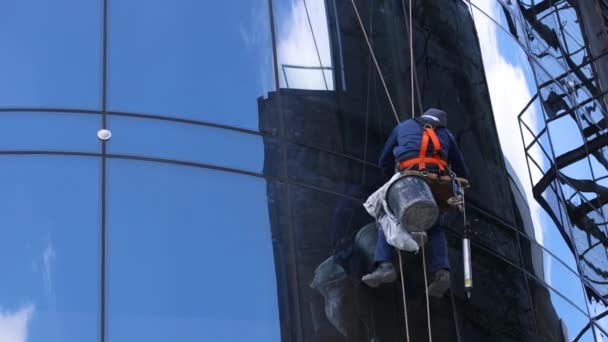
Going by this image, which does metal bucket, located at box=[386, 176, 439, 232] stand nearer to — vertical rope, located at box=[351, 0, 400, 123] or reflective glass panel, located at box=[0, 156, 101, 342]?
vertical rope, located at box=[351, 0, 400, 123]

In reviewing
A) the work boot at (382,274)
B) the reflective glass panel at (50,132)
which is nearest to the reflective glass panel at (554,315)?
the work boot at (382,274)

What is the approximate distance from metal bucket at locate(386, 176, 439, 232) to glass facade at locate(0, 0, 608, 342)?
1217mm

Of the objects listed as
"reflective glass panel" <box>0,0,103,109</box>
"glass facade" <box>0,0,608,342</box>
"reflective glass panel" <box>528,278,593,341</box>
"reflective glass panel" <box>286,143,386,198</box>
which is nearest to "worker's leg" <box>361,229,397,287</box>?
"glass facade" <box>0,0,608,342</box>

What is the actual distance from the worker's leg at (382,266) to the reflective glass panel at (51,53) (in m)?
3.24

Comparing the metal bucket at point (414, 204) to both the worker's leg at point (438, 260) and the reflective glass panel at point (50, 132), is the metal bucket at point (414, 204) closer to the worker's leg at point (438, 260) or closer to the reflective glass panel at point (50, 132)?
the worker's leg at point (438, 260)

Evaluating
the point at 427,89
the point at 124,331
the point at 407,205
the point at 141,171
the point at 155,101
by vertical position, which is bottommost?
the point at 124,331

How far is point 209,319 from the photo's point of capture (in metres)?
11.7

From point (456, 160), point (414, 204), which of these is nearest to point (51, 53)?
point (414, 204)

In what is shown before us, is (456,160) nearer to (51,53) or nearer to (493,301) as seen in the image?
(493,301)

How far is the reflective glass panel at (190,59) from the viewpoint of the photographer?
42.3ft

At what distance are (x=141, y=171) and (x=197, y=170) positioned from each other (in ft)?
1.97

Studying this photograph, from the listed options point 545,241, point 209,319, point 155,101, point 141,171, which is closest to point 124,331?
point 209,319

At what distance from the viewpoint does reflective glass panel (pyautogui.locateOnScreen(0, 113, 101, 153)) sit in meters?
12.2

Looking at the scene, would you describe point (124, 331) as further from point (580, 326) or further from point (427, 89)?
point (580, 326)
